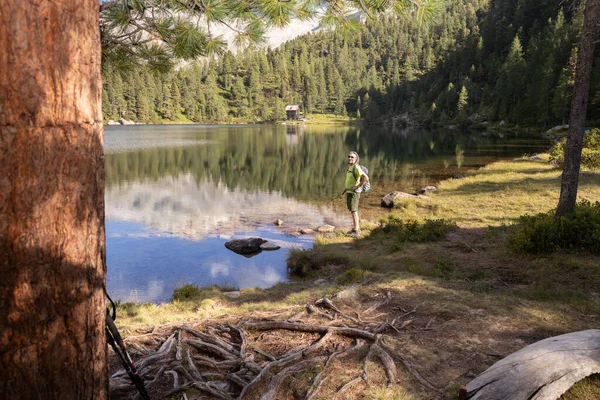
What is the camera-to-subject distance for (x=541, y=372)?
3.37m

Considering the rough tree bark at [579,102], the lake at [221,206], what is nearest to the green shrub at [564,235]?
the rough tree bark at [579,102]

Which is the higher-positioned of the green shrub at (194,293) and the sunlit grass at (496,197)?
the sunlit grass at (496,197)

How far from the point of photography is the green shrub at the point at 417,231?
38.8 feet

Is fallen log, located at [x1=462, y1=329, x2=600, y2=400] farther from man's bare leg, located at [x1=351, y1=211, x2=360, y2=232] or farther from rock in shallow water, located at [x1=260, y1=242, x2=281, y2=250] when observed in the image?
rock in shallow water, located at [x1=260, y1=242, x2=281, y2=250]

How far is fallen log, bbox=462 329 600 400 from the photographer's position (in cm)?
326

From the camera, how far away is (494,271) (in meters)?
8.46

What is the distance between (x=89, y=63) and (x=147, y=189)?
85.7ft

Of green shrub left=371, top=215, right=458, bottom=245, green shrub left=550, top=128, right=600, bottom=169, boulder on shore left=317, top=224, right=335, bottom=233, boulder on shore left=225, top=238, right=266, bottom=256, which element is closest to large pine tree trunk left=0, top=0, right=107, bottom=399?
green shrub left=371, top=215, right=458, bottom=245

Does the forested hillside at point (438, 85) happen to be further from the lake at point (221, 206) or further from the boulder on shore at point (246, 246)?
the boulder on shore at point (246, 246)

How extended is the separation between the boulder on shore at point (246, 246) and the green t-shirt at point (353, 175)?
3.86 m

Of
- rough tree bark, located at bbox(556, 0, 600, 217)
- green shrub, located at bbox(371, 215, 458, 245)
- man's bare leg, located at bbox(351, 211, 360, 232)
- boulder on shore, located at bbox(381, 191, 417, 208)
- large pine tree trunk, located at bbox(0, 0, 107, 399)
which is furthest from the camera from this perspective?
boulder on shore, located at bbox(381, 191, 417, 208)

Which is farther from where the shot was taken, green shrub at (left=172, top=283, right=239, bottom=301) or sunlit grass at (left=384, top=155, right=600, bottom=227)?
sunlit grass at (left=384, top=155, right=600, bottom=227)

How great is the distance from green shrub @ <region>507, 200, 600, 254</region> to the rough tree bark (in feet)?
1.24

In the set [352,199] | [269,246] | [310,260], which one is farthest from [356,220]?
[269,246]
